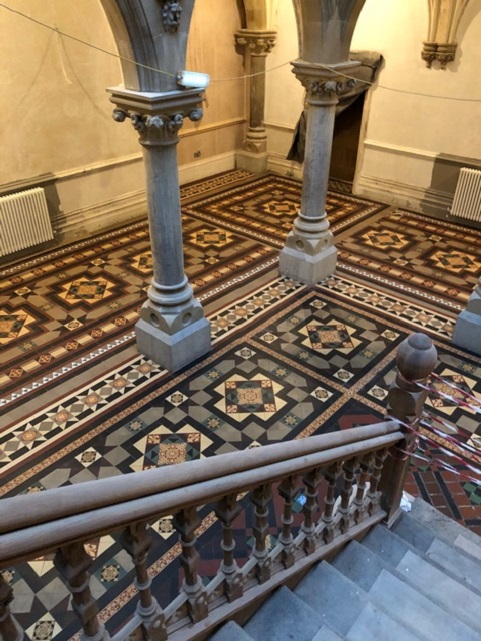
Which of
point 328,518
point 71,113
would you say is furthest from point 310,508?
point 71,113

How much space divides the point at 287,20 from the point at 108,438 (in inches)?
276

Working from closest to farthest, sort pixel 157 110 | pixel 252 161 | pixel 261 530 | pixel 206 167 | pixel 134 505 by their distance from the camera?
pixel 134 505, pixel 261 530, pixel 157 110, pixel 206 167, pixel 252 161

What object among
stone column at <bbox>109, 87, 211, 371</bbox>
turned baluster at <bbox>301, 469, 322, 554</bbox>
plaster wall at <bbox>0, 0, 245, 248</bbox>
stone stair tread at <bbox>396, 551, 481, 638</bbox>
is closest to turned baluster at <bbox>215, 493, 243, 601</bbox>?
turned baluster at <bbox>301, 469, 322, 554</bbox>

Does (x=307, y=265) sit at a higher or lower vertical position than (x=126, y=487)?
lower

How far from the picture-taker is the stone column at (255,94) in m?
8.23

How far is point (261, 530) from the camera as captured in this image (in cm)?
166

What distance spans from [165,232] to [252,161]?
18.1 ft

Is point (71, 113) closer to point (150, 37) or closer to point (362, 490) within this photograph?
point (150, 37)

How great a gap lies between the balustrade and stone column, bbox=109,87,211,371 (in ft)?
7.91

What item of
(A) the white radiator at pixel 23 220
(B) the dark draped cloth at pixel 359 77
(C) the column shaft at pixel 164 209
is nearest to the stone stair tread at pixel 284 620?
(C) the column shaft at pixel 164 209

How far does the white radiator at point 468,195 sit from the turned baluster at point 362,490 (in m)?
5.76

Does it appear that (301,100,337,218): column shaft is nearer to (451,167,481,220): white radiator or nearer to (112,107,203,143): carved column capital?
(112,107,203,143): carved column capital

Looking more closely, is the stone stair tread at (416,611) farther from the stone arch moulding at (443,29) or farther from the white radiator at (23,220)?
the stone arch moulding at (443,29)

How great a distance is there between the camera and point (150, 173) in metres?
4.06
